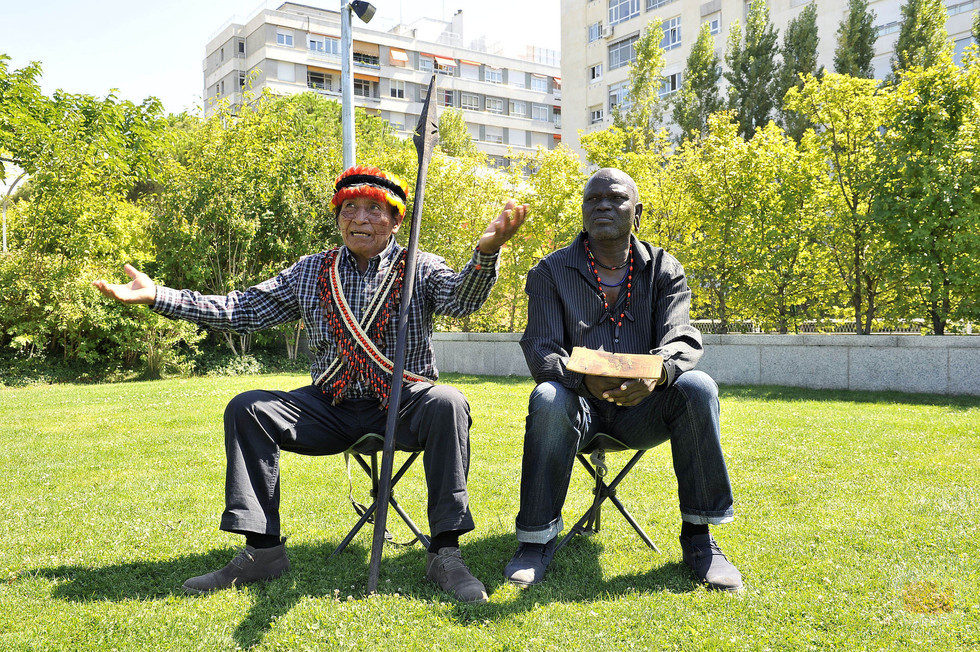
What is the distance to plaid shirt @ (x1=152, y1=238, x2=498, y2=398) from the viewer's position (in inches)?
130

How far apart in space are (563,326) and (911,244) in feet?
27.6

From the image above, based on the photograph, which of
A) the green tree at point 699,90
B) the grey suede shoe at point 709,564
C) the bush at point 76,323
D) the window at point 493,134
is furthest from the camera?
the window at point 493,134

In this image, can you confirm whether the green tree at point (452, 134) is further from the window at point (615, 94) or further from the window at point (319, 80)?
the window at point (319, 80)

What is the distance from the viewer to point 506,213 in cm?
298

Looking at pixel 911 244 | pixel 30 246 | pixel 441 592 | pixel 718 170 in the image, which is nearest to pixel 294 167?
pixel 30 246

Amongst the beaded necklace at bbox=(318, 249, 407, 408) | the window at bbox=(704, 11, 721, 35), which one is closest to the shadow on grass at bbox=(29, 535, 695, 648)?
the beaded necklace at bbox=(318, 249, 407, 408)

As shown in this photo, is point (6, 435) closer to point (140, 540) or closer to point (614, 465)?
point (140, 540)

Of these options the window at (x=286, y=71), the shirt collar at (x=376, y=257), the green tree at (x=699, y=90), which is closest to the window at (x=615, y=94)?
the green tree at (x=699, y=90)

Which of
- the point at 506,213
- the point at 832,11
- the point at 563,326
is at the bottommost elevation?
the point at 563,326

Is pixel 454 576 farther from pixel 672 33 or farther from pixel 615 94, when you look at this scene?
pixel 615 94

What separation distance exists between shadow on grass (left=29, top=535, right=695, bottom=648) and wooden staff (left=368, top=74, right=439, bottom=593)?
0.21 meters

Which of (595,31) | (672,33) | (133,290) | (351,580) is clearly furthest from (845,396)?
(595,31)

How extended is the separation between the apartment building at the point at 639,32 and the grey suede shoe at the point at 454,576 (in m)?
31.7

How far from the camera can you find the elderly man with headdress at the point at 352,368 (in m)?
2.99
